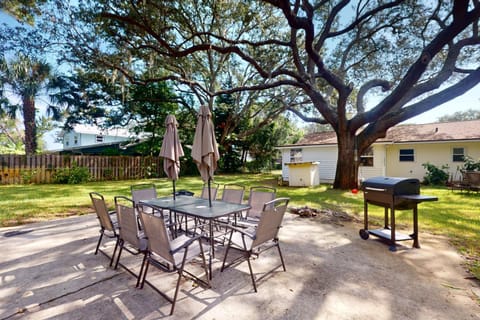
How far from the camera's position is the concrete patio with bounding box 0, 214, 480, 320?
6.66ft

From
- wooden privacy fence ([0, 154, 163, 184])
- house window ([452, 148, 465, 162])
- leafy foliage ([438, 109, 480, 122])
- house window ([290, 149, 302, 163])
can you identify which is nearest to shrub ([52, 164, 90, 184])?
wooden privacy fence ([0, 154, 163, 184])

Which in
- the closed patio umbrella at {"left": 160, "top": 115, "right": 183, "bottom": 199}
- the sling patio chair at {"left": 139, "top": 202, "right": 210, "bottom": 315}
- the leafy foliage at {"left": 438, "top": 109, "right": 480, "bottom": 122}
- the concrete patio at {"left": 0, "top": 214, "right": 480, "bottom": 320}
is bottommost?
the concrete patio at {"left": 0, "top": 214, "right": 480, "bottom": 320}

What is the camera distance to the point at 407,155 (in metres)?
13.3

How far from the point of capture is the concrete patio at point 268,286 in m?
2.03

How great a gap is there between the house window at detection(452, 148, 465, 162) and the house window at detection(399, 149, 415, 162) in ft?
5.96

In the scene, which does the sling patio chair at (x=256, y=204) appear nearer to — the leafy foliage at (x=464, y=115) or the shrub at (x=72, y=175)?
the shrub at (x=72, y=175)

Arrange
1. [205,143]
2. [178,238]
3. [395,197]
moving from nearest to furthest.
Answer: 1. [178,238]
2. [205,143]
3. [395,197]

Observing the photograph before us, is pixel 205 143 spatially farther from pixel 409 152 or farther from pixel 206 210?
pixel 409 152

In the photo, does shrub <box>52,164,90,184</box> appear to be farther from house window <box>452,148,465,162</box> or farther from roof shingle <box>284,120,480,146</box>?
house window <box>452,148,465,162</box>

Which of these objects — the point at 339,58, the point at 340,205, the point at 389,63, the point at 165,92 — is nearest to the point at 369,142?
the point at 340,205

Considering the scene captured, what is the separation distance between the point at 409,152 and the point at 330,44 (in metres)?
8.20

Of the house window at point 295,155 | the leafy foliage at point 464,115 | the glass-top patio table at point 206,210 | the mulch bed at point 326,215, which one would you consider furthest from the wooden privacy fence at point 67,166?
the leafy foliage at point 464,115

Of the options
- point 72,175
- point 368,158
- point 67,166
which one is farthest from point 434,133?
point 67,166

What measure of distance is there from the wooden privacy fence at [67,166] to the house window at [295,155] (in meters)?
9.67
